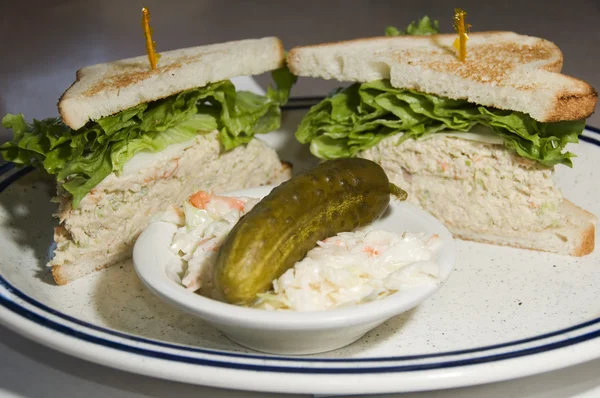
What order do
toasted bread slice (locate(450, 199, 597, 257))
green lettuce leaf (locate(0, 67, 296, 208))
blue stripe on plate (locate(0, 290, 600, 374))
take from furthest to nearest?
toasted bread slice (locate(450, 199, 597, 257)) < green lettuce leaf (locate(0, 67, 296, 208)) < blue stripe on plate (locate(0, 290, 600, 374))

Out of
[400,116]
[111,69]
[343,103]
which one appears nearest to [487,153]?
[400,116]

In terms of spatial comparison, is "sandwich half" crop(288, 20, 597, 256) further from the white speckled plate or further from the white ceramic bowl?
the white ceramic bowl

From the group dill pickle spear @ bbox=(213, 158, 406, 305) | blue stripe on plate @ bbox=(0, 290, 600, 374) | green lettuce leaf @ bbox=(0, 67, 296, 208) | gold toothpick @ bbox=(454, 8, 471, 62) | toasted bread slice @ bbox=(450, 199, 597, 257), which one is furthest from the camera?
gold toothpick @ bbox=(454, 8, 471, 62)

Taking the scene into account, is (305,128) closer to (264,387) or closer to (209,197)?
(209,197)

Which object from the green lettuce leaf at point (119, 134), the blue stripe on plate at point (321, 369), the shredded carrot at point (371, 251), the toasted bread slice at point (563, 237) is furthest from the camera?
the toasted bread slice at point (563, 237)

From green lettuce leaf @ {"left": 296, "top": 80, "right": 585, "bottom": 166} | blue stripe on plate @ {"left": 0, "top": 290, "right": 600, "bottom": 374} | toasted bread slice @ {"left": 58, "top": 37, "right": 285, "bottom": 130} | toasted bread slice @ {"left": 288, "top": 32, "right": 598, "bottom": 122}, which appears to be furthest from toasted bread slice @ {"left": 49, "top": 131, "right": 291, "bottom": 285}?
blue stripe on plate @ {"left": 0, "top": 290, "right": 600, "bottom": 374}

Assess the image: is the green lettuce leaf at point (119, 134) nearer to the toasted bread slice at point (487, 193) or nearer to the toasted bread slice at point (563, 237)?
the toasted bread slice at point (487, 193)

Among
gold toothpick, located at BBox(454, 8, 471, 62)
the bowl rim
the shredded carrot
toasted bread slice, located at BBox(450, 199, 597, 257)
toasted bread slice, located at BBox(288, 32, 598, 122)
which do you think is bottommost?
toasted bread slice, located at BBox(450, 199, 597, 257)

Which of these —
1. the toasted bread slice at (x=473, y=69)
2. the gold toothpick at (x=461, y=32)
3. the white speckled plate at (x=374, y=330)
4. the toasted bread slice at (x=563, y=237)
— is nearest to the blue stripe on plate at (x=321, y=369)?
the white speckled plate at (x=374, y=330)
